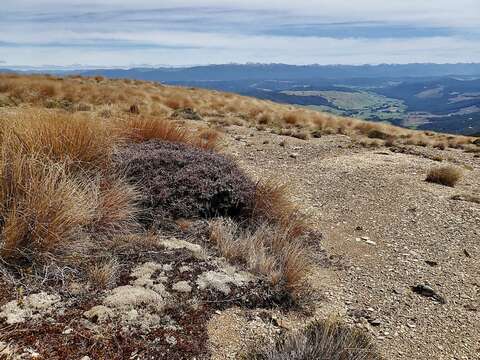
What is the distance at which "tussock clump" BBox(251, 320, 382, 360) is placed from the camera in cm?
320

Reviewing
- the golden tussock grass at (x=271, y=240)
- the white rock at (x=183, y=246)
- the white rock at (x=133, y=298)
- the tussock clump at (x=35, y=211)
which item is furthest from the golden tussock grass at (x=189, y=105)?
the white rock at (x=133, y=298)

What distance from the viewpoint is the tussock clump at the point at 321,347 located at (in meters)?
3.20

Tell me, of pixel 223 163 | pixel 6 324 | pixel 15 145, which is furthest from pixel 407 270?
pixel 15 145

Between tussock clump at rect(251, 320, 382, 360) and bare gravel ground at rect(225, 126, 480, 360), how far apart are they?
2.36 ft

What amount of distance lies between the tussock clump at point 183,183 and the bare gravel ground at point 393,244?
5.51 ft

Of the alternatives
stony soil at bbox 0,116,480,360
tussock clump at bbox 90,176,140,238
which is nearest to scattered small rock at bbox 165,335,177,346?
stony soil at bbox 0,116,480,360

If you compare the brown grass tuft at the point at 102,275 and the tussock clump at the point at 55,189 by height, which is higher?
the tussock clump at the point at 55,189

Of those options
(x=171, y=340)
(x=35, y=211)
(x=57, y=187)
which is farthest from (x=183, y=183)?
(x=171, y=340)

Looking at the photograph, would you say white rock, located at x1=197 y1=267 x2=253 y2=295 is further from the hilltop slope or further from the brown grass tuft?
the brown grass tuft

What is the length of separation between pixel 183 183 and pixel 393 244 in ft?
11.5

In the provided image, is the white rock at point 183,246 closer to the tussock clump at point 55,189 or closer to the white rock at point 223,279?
the white rock at point 223,279

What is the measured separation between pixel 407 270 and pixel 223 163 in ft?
10.9

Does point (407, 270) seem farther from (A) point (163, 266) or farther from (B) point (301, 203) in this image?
(A) point (163, 266)

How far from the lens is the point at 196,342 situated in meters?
3.61
